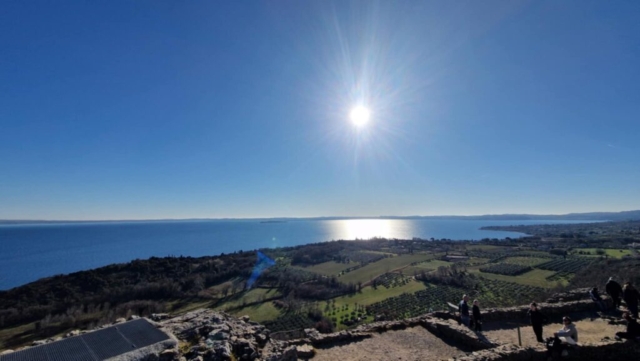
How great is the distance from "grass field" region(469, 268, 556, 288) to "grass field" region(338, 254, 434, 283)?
22.3 metres

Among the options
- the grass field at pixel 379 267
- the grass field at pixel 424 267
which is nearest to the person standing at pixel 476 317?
the grass field at pixel 379 267

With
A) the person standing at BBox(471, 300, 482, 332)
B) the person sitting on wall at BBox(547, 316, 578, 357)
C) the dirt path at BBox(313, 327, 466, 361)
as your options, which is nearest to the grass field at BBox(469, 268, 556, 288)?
the person standing at BBox(471, 300, 482, 332)

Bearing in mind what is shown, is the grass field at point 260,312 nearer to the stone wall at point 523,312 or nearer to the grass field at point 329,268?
the grass field at point 329,268

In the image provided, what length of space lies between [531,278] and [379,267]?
113ft

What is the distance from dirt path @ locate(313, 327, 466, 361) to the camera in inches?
355

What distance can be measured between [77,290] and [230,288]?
78.9 feet

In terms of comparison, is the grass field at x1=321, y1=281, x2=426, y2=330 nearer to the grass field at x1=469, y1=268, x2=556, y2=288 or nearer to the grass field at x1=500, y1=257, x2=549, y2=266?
the grass field at x1=469, y1=268, x2=556, y2=288

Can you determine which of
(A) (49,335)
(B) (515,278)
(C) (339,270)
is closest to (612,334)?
(A) (49,335)

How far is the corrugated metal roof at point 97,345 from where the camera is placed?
251 inches

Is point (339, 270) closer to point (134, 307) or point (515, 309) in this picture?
point (134, 307)

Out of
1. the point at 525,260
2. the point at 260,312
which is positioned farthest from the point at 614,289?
the point at 525,260

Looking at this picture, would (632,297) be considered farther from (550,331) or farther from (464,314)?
(464,314)

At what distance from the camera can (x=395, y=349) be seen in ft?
31.3

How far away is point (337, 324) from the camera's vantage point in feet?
128
